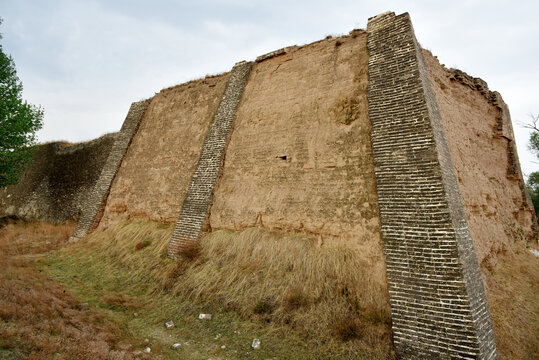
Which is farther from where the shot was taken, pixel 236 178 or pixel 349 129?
pixel 236 178

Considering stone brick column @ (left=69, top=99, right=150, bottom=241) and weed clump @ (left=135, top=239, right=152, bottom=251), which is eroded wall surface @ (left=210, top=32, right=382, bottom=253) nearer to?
weed clump @ (left=135, top=239, right=152, bottom=251)

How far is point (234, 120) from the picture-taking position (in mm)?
7969

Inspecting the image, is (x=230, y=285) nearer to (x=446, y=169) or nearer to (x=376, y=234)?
(x=376, y=234)

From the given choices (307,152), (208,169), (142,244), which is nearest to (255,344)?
(307,152)

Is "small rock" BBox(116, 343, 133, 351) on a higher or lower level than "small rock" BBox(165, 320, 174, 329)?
higher

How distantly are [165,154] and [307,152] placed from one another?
5.37 meters

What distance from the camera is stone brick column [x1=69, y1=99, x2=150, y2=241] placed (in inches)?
387

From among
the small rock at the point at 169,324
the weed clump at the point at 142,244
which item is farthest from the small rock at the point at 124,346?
the weed clump at the point at 142,244

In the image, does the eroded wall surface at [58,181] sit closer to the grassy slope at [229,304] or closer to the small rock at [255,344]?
A: the grassy slope at [229,304]

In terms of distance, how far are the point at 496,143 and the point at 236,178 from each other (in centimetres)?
734

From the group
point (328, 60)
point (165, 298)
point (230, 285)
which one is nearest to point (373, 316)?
point (230, 285)

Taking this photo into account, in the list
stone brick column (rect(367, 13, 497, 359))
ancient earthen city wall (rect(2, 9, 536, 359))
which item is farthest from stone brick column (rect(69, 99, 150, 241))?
stone brick column (rect(367, 13, 497, 359))

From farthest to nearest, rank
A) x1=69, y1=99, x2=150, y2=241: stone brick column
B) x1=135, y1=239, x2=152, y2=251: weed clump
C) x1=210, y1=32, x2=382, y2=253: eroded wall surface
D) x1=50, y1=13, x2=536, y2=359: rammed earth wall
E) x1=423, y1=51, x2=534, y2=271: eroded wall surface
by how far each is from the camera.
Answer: x1=69, y1=99, x2=150, y2=241: stone brick column → x1=135, y1=239, x2=152, y2=251: weed clump → x1=423, y1=51, x2=534, y2=271: eroded wall surface → x1=210, y1=32, x2=382, y2=253: eroded wall surface → x1=50, y1=13, x2=536, y2=359: rammed earth wall

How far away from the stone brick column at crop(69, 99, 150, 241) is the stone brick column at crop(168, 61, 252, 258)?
14.5ft
